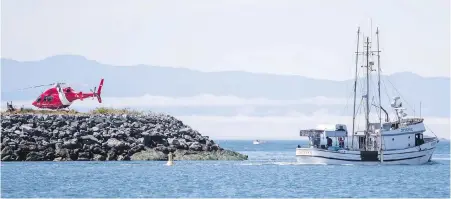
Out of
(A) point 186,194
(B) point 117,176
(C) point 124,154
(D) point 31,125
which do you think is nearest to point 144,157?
(C) point 124,154

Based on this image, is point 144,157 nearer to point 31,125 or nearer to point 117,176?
point 31,125

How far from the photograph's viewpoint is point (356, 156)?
9788cm

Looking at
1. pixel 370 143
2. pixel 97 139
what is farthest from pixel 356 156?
pixel 97 139

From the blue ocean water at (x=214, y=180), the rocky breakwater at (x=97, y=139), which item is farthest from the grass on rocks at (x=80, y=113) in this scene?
the blue ocean water at (x=214, y=180)

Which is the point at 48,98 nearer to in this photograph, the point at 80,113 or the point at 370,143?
the point at 80,113

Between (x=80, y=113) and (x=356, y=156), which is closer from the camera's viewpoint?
(x=356, y=156)

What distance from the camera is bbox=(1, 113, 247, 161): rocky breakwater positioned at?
96875 millimetres

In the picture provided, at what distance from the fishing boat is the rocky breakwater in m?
10.5

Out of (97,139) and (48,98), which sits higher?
(48,98)

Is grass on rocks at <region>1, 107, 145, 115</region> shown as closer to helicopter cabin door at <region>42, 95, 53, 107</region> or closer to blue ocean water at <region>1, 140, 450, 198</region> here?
helicopter cabin door at <region>42, 95, 53, 107</region>

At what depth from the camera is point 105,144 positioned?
9875 cm

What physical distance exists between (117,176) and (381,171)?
22.7 meters

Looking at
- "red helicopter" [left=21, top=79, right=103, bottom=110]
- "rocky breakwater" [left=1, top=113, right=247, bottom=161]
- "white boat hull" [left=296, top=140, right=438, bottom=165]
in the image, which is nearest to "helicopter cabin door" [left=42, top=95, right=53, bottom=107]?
"red helicopter" [left=21, top=79, right=103, bottom=110]

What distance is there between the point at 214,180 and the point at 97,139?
23.7m
